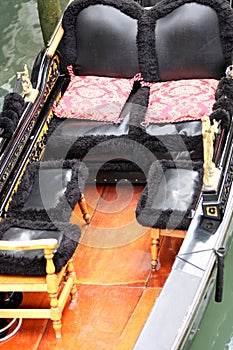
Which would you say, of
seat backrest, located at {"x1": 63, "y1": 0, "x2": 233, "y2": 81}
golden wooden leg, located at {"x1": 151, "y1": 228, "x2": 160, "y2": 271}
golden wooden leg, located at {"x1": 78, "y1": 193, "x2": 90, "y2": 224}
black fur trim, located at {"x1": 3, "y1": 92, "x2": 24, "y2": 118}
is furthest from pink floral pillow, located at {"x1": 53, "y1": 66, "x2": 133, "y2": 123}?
golden wooden leg, located at {"x1": 151, "y1": 228, "x2": 160, "y2": 271}

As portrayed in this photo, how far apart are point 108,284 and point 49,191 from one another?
552 mm

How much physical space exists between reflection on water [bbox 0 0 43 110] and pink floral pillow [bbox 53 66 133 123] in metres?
1.75

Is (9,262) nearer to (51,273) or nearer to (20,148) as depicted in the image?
(51,273)

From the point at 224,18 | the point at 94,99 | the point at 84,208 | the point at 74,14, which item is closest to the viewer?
the point at 84,208

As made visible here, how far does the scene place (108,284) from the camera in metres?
4.21

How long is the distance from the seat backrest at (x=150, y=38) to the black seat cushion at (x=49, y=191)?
859 millimetres

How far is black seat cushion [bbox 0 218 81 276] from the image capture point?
12.6 ft

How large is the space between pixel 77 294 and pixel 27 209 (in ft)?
1.56

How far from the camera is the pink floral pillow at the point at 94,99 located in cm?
487

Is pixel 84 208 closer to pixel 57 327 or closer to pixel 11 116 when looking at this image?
pixel 11 116

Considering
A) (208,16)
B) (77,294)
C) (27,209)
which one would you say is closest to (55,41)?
(208,16)

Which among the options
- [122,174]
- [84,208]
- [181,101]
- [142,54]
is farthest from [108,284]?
[142,54]

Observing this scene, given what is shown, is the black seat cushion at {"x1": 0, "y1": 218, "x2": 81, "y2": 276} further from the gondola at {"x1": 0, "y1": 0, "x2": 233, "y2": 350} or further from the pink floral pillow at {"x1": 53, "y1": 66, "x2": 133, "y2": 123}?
the pink floral pillow at {"x1": 53, "y1": 66, "x2": 133, "y2": 123}

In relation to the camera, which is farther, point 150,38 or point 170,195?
point 150,38
